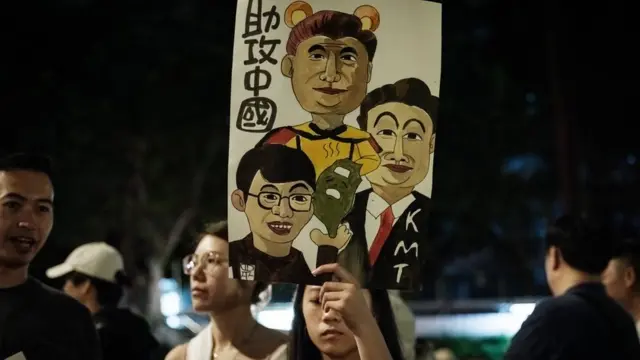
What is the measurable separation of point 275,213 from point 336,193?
0.62ft

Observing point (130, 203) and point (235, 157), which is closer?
point (235, 157)

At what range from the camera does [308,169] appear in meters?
2.68

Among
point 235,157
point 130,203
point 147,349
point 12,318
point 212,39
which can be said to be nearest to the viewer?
point 235,157

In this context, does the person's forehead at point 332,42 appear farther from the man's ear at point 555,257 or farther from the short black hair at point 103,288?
the short black hair at point 103,288

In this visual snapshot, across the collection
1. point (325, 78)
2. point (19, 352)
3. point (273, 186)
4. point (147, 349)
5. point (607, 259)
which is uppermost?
point (325, 78)

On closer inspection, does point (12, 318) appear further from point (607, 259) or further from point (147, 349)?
point (607, 259)

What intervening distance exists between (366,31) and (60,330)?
1346mm

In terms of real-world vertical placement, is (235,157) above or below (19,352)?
above

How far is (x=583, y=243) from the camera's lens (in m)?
3.48

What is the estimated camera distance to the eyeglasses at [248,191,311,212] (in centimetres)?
267

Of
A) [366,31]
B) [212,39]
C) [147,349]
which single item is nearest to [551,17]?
[212,39]

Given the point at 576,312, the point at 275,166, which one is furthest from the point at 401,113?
the point at 576,312

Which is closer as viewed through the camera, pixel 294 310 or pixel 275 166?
pixel 275 166

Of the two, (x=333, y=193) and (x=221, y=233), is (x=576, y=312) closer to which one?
(x=333, y=193)
